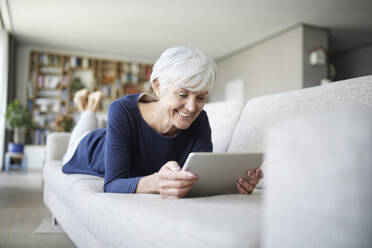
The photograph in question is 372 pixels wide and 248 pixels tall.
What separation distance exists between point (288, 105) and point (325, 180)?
3.26ft

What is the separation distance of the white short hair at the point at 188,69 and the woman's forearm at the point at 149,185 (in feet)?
1.08

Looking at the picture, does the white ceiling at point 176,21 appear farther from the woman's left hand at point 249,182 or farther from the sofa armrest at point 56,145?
the woman's left hand at point 249,182

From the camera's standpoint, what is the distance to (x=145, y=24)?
5.61m

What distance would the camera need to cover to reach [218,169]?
974 mm

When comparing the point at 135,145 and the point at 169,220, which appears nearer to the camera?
the point at 169,220

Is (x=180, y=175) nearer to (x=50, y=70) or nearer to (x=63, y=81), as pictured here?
(x=63, y=81)

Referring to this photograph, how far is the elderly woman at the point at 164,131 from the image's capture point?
1.08 metres

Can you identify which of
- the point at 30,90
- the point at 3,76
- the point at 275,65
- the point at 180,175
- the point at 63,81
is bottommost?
the point at 180,175

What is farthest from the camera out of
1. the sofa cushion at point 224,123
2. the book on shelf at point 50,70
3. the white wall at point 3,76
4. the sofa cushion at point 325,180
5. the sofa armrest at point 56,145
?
the book on shelf at point 50,70

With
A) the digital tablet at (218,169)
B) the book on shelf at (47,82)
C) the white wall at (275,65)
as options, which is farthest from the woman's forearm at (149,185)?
the book on shelf at (47,82)

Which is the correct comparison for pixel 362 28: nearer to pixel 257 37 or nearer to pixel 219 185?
pixel 257 37

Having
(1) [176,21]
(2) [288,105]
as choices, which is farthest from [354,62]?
(2) [288,105]

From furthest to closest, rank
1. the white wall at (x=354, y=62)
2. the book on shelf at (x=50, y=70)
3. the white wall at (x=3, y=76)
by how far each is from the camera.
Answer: the book on shelf at (x=50, y=70), the white wall at (x=354, y=62), the white wall at (x=3, y=76)

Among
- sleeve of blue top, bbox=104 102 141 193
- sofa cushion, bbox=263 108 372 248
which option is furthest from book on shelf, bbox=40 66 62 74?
sofa cushion, bbox=263 108 372 248
